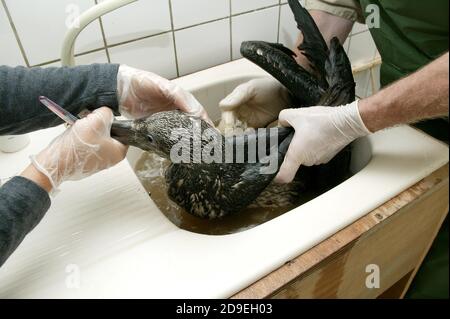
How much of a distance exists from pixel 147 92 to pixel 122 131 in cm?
17

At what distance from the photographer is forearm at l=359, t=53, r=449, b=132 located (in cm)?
48

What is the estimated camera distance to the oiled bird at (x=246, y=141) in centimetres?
79

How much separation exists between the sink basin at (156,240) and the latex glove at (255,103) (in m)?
0.39

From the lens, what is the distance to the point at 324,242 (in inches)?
26.8

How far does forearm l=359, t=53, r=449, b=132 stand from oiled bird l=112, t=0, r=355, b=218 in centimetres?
16

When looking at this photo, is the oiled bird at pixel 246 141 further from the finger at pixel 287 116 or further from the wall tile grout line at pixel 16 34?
Result: the wall tile grout line at pixel 16 34

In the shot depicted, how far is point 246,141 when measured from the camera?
0.83 meters

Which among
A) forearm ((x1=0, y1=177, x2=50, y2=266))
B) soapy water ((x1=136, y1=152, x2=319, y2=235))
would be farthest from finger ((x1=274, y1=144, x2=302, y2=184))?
forearm ((x1=0, y1=177, x2=50, y2=266))

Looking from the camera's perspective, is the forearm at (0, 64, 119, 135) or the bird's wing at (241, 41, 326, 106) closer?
the forearm at (0, 64, 119, 135)

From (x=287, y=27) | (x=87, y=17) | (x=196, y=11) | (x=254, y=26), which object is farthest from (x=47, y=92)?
(x=287, y=27)

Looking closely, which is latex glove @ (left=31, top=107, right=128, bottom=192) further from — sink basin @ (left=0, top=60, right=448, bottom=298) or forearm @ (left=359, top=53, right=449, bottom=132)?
forearm @ (left=359, top=53, right=449, bottom=132)

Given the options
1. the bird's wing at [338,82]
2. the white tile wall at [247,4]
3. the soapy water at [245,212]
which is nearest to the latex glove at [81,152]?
the soapy water at [245,212]

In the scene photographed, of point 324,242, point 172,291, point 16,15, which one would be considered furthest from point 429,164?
point 16,15
